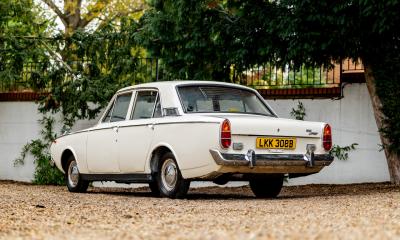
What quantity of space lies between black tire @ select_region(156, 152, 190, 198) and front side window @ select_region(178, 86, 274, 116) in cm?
71

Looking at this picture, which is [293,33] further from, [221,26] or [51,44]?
[51,44]

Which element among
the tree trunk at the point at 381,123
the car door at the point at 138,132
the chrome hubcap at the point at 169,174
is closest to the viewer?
the chrome hubcap at the point at 169,174

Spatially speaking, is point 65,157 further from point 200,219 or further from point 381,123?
point 200,219

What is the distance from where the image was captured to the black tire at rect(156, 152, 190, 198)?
390 inches

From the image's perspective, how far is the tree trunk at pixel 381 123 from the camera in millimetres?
12133

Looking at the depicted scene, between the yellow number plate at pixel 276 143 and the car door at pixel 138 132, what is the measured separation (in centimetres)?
157

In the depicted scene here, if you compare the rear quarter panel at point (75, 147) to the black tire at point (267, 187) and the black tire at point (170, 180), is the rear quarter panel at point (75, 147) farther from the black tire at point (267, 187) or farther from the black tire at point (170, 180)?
the black tire at point (267, 187)

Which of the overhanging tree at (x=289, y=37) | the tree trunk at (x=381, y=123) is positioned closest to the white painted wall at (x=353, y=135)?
the tree trunk at (x=381, y=123)

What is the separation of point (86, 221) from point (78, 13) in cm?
2485

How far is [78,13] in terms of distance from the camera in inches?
1221

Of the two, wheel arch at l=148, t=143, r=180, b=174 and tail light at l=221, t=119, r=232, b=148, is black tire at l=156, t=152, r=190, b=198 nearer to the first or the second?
wheel arch at l=148, t=143, r=180, b=174

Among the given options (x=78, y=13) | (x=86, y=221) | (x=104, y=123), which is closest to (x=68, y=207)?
(x=86, y=221)

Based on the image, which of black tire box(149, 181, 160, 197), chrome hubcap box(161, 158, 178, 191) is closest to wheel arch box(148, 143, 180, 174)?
chrome hubcap box(161, 158, 178, 191)

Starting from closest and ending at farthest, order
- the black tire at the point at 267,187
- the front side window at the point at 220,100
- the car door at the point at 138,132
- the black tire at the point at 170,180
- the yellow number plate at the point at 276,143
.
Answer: the yellow number plate at the point at 276,143
the black tire at the point at 170,180
the front side window at the point at 220,100
the car door at the point at 138,132
the black tire at the point at 267,187
